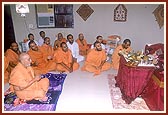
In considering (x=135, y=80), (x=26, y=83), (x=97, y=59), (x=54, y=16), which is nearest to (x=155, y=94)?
(x=135, y=80)

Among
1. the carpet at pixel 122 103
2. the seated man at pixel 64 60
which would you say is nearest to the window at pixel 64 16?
the seated man at pixel 64 60

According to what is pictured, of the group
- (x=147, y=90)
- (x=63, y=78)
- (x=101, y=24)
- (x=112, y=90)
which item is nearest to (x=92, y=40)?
(x=101, y=24)

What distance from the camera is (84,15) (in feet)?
23.7

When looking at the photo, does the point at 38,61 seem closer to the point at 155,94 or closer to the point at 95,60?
the point at 95,60

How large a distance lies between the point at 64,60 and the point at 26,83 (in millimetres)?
1985

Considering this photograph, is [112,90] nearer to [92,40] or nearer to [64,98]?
[64,98]

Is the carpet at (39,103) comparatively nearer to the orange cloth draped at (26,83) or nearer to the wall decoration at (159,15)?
the orange cloth draped at (26,83)

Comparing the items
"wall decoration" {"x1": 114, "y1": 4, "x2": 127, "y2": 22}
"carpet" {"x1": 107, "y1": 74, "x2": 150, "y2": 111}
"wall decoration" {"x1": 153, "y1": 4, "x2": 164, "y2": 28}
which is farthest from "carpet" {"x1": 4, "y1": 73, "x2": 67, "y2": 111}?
"wall decoration" {"x1": 153, "y1": 4, "x2": 164, "y2": 28}

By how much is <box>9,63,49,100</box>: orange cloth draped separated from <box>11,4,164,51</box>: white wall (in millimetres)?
3856

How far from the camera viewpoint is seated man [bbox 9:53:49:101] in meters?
3.29

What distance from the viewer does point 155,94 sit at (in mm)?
3215

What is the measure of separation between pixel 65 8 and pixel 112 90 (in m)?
3.82

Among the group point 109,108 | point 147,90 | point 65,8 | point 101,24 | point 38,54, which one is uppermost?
point 65,8

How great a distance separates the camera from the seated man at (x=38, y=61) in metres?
5.13
